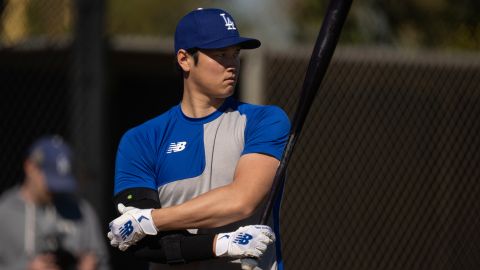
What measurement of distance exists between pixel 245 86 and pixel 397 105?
945 millimetres

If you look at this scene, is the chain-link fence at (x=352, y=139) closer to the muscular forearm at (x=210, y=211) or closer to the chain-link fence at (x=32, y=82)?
the chain-link fence at (x=32, y=82)

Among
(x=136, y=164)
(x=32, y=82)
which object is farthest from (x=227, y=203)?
(x=32, y=82)

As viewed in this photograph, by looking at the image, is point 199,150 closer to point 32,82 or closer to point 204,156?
point 204,156

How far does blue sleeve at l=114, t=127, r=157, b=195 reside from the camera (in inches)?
152

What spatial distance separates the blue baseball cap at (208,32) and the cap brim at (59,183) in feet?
6.41

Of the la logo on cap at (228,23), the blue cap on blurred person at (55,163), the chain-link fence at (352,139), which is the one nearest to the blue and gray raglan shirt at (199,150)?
the la logo on cap at (228,23)

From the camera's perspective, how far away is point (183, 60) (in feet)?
12.9

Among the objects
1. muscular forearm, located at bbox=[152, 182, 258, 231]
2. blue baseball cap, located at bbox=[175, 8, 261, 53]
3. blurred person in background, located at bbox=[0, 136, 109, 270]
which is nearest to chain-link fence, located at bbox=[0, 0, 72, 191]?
blurred person in background, located at bbox=[0, 136, 109, 270]

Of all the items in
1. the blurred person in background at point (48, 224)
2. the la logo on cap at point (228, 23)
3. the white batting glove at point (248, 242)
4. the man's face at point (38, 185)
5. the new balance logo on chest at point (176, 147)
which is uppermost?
the la logo on cap at point (228, 23)

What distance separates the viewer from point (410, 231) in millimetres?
6473

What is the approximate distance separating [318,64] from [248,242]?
0.70m

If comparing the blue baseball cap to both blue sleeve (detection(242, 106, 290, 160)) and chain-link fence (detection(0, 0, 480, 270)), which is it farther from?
chain-link fence (detection(0, 0, 480, 270))

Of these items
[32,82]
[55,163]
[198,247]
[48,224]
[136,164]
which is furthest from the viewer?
[32,82]

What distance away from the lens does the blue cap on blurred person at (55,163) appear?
5715 millimetres
